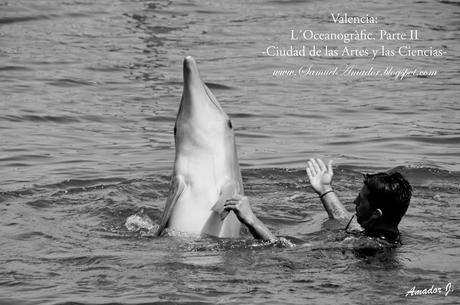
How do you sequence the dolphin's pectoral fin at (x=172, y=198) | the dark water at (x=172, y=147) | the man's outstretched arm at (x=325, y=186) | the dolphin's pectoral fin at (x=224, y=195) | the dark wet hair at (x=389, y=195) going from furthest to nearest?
the man's outstretched arm at (x=325, y=186)
the dolphin's pectoral fin at (x=172, y=198)
the dark wet hair at (x=389, y=195)
the dolphin's pectoral fin at (x=224, y=195)
the dark water at (x=172, y=147)

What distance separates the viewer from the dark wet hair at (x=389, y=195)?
26.2 feet

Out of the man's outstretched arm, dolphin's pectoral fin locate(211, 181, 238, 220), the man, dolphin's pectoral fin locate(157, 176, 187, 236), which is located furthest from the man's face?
dolphin's pectoral fin locate(157, 176, 187, 236)

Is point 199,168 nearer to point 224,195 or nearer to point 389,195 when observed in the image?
point 224,195

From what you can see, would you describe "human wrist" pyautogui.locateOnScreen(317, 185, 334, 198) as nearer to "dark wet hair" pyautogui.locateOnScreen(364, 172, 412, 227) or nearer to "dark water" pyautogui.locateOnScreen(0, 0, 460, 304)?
"dark water" pyautogui.locateOnScreen(0, 0, 460, 304)

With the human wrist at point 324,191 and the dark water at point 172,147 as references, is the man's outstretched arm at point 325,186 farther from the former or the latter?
the dark water at point 172,147

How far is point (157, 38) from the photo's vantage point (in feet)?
61.8

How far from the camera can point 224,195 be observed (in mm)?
8109

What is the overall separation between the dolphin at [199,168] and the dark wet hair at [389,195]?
1.06 m

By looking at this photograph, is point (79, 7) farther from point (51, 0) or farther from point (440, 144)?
point (440, 144)

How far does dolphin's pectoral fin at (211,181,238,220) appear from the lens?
25.8 feet

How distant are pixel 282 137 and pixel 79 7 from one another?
29.7ft

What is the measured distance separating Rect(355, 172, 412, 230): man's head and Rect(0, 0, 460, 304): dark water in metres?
0.29

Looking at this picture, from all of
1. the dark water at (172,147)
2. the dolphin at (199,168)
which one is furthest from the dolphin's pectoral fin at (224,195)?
the dark water at (172,147)

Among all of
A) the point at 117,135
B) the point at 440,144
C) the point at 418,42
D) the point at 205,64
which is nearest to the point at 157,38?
the point at 205,64
